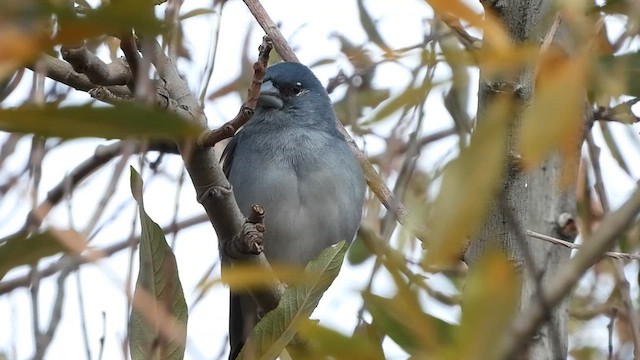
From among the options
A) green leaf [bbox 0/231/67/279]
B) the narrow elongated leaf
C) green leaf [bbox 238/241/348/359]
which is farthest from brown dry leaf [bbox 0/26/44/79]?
green leaf [bbox 238/241/348/359]

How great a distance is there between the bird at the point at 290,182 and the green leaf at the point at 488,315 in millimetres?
2667

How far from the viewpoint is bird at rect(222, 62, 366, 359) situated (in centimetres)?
395

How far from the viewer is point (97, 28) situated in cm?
103

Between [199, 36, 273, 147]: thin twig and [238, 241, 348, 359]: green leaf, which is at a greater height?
[199, 36, 273, 147]: thin twig

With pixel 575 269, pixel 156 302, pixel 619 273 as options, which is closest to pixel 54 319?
pixel 156 302

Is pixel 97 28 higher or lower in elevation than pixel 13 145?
lower

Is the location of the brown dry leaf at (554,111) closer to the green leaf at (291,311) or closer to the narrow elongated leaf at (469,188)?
the narrow elongated leaf at (469,188)

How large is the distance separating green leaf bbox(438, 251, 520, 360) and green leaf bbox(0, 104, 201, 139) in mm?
420

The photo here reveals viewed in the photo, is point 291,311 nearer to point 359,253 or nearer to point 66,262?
point 66,262

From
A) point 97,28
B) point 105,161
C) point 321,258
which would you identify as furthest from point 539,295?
point 105,161

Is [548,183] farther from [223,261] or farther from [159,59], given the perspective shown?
[159,59]

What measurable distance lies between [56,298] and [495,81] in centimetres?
125

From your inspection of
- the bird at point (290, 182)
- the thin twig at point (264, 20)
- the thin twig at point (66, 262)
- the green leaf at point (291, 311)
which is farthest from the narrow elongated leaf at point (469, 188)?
the bird at point (290, 182)

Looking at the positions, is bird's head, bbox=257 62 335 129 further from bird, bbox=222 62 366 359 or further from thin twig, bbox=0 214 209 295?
thin twig, bbox=0 214 209 295
